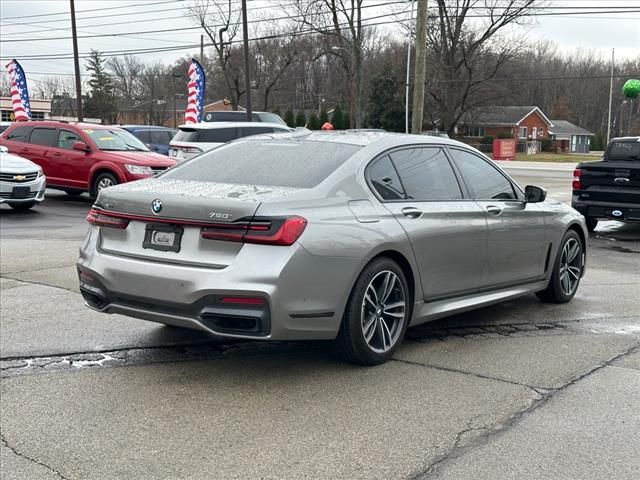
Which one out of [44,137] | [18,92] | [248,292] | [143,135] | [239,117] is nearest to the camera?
[248,292]

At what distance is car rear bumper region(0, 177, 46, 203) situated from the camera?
1368 cm

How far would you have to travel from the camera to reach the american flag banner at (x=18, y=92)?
31.4 metres

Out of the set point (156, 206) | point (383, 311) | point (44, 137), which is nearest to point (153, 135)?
point (44, 137)

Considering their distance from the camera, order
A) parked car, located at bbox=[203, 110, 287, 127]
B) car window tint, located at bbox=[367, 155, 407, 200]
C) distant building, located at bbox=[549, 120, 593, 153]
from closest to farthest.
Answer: car window tint, located at bbox=[367, 155, 407, 200] < parked car, located at bbox=[203, 110, 287, 127] < distant building, located at bbox=[549, 120, 593, 153]

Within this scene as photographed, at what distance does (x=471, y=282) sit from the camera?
5746mm

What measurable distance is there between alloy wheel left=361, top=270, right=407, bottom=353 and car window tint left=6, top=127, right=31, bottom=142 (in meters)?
14.1

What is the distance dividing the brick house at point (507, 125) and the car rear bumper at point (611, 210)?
67359 mm

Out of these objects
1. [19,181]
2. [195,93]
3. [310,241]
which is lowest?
[19,181]

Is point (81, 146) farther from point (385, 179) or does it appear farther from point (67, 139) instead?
point (385, 179)

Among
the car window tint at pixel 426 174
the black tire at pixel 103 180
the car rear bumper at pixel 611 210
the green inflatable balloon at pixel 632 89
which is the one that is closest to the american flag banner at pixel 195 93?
the black tire at pixel 103 180

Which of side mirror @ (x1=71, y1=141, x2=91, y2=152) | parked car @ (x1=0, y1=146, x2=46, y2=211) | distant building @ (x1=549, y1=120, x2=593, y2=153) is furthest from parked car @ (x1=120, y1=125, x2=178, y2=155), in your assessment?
distant building @ (x1=549, y1=120, x2=593, y2=153)

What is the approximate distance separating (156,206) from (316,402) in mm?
1571

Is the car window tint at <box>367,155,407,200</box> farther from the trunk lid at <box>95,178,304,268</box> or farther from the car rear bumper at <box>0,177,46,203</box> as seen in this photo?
the car rear bumper at <box>0,177,46,203</box>

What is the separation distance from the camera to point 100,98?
87250 mm
